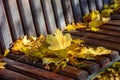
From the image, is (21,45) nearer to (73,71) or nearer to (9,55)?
(9,55)

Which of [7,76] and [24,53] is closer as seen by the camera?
[7,76]

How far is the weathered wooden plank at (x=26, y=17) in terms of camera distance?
265 centimetres

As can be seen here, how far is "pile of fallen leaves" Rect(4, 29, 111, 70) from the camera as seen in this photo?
2.19 meters

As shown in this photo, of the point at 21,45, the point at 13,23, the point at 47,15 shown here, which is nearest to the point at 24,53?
the point at 21,45

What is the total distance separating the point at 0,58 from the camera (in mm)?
2496

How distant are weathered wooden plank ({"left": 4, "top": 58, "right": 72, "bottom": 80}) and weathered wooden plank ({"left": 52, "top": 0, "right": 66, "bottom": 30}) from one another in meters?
0.75

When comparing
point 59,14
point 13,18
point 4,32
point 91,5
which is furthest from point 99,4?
point 4,32

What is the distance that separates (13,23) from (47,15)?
1.29 ft

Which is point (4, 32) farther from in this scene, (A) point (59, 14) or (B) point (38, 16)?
(A) point (59, 14)

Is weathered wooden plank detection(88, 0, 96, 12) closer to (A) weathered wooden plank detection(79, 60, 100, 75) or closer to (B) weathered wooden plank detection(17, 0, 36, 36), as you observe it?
(B) weathered wooden plank detection(17, 0, 36, 36)

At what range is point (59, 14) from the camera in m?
2.96

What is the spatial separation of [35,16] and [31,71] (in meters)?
0.76

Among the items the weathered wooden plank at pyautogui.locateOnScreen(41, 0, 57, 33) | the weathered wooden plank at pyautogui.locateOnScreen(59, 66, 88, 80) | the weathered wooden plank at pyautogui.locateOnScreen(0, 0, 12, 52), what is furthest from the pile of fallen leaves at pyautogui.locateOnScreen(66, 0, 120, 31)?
the weathered wooden plank at pyautogui.locateOnScreen(59, 66, 88, 80)

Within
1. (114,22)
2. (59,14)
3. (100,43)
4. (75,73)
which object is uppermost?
(59,14)
